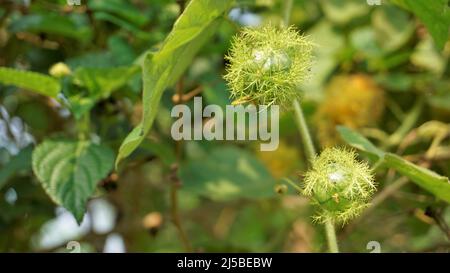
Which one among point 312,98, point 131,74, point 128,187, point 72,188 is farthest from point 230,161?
point 72,188

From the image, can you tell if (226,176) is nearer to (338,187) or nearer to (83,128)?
(83,128)

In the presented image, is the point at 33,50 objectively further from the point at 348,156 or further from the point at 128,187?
the point at 348,156

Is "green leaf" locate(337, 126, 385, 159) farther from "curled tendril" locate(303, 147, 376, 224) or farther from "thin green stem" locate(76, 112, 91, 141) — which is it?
"thin green stem" locate(76, 112, 91, 141)

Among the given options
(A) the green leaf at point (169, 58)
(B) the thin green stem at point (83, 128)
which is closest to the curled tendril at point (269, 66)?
(A) the green leaf at point (169, 58)

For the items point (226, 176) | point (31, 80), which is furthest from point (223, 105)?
point (31, 80)

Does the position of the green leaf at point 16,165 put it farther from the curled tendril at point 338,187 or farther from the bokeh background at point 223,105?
the curled tendril at point 338,187

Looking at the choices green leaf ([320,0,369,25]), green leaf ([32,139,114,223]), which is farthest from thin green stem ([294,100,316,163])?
green leaf ([320,0,369,25])
